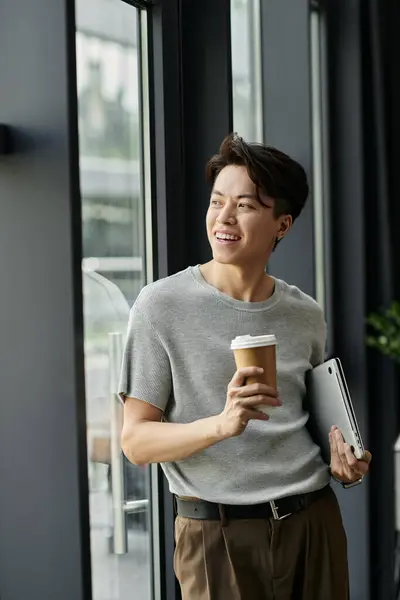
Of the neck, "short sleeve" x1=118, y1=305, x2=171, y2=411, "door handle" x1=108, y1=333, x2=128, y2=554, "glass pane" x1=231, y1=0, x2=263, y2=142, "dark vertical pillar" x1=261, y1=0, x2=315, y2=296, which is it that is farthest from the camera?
"dark vertical pillar" x1=261, y1=0, x2=315, y2=296

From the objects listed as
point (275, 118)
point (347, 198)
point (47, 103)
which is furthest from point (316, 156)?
point (47, 103)

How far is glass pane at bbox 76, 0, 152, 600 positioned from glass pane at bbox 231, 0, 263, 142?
722 mm

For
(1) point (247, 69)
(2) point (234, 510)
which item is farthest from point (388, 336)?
(2) point (234, 510)

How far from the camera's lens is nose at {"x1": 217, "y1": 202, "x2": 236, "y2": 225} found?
149 centimetres

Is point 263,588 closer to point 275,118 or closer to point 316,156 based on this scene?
point 275,118

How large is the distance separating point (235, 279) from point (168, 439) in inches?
12.6

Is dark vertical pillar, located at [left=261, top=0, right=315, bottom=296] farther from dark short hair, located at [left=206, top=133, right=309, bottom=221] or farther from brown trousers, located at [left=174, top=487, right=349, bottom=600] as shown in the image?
brown trousers, located at [left=174, top=487, right=349, bottom=600]

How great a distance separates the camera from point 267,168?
1501 millimetres

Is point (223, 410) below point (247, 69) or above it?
below

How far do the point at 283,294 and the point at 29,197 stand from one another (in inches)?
19.8

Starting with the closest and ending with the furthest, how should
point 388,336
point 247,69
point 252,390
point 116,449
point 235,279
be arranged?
1. point 252,390
2. point 235,279
3. point 116,449
4. point 247,69
5. point 388,336

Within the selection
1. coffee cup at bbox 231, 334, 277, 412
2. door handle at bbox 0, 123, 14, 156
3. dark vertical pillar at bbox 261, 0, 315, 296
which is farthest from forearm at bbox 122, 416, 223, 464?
dark vertical pillar at bbox 261, 0, 315, 296

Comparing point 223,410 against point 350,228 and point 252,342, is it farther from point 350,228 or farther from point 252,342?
point 350,228

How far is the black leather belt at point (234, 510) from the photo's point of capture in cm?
151
